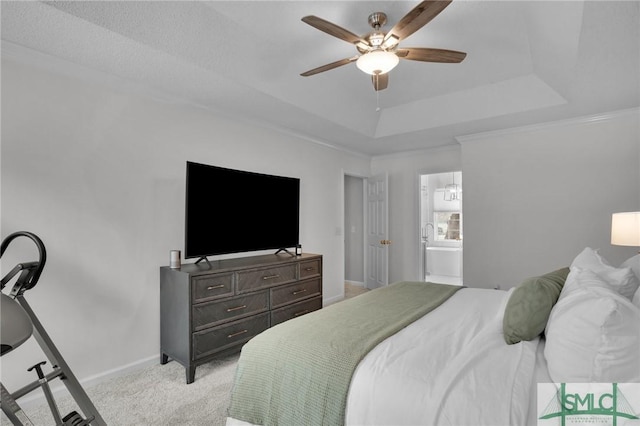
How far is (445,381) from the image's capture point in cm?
131

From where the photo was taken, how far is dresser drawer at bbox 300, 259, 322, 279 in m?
3.72

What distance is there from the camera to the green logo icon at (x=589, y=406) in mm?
1130

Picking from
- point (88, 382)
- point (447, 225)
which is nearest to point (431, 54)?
point (88, 382)

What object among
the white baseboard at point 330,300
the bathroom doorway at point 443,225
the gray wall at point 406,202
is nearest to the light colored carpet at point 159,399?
the white baseboard at point 330,300

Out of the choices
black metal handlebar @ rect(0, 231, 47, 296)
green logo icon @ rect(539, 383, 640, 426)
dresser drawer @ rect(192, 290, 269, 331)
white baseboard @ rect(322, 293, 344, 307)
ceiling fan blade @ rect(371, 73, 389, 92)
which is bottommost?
white baseboard @ rect(322, 293, 344, 307)

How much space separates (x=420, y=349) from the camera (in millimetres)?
1568

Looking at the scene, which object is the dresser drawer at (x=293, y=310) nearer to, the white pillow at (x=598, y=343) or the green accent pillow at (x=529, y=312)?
the green accent pillow at (x=529, y=312)

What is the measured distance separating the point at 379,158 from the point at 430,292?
356 centimetres

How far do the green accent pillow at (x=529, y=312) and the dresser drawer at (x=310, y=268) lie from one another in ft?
7.62

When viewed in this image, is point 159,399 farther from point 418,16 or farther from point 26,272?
point 418,16

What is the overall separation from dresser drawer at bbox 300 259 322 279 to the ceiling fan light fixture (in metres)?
2.15

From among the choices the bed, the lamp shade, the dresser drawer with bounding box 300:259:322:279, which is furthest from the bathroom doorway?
the bed

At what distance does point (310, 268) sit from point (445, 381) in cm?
258

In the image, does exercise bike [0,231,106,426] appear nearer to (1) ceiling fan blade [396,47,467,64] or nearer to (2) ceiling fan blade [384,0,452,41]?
(2) ceiling fan blade [384,0,452,41]
